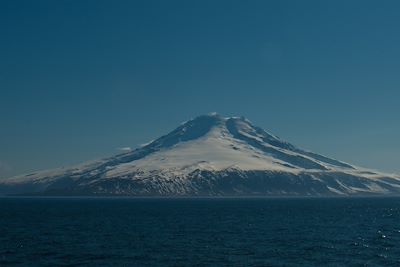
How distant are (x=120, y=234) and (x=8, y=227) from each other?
109 ft

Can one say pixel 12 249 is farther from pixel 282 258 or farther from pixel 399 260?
pixel 399 260

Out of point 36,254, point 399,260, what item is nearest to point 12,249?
point 36,254

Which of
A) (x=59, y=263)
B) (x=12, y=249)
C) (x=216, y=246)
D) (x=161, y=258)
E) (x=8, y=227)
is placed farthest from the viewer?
(x=8, y=227)

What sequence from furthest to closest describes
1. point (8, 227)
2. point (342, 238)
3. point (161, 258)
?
point (8, 227) → point (342, 238) → point (161, 258)

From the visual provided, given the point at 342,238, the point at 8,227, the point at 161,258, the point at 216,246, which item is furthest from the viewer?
the point at 8,227

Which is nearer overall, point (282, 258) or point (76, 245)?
point (282, 258)

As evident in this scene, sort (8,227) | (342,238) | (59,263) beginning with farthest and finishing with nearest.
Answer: (8,227) → (342,238) → (59,263)

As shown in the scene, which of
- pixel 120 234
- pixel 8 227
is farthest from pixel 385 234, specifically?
pixel 8 227

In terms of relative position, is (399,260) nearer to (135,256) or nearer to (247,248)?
(247,248)

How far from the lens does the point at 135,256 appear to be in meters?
87.6

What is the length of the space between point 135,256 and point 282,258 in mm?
21566

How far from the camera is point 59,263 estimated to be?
8025 centimetres

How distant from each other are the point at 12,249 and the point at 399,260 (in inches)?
2322

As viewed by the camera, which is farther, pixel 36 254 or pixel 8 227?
pixel 8 227
